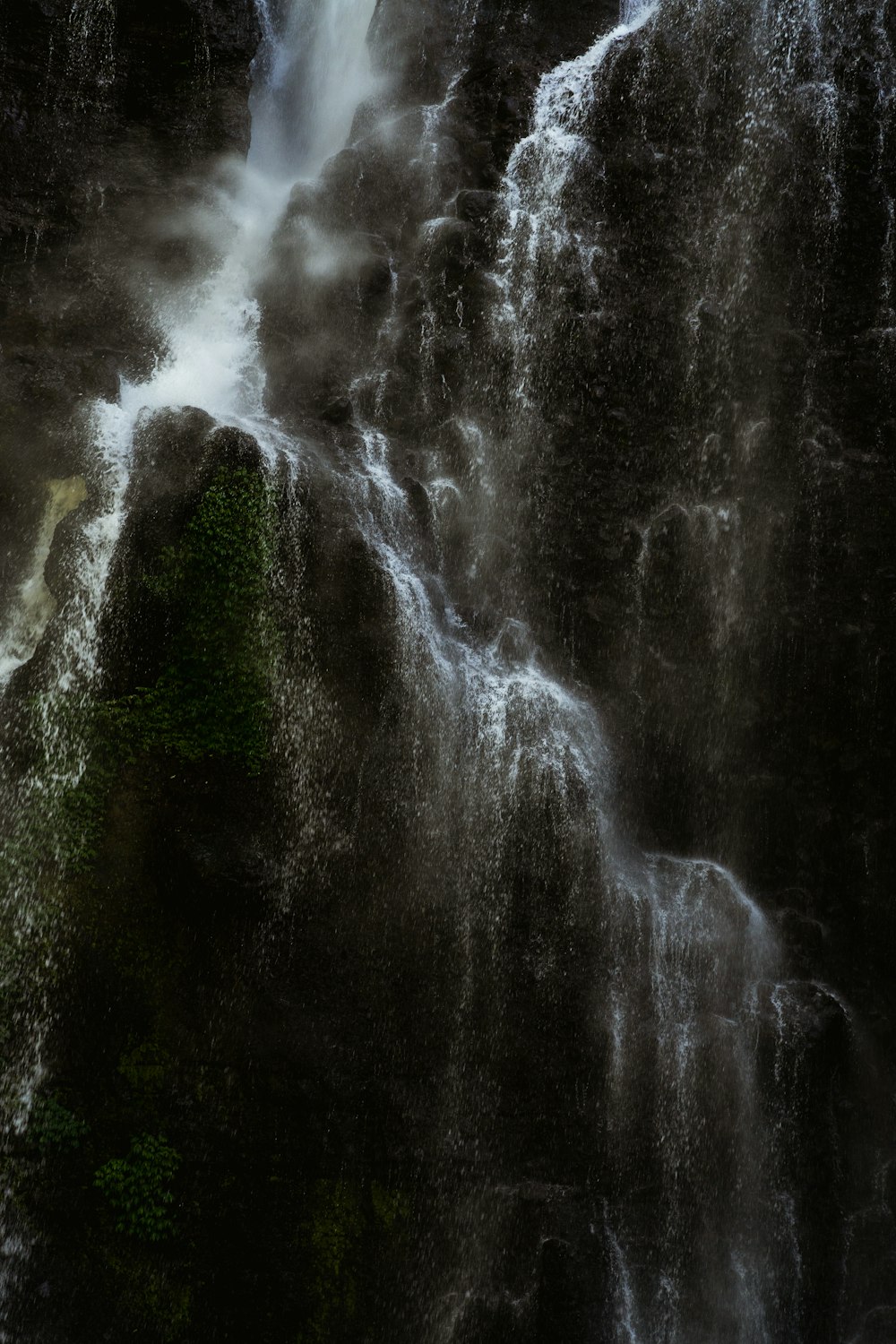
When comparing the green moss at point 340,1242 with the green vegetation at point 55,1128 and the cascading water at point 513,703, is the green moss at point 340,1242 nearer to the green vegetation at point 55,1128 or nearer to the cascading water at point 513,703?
the cascading water at point 513,703

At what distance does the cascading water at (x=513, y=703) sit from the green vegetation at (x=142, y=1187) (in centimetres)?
67

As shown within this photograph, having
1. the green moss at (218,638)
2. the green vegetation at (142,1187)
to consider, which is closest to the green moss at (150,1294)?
the green vegetation at (142,1187)

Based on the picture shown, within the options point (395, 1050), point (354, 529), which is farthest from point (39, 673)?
point (395, 1050)

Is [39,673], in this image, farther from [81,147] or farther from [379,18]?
[379,18]

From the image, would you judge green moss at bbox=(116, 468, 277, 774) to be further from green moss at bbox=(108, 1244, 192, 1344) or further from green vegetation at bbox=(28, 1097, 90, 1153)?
green moss at bbox=(108, 1244, 192, 1344)

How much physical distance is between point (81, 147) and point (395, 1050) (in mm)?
12654

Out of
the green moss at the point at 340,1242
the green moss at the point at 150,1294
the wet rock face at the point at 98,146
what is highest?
the wet rock face at the point at 98,146

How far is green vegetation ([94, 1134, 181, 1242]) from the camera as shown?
10.9 meters

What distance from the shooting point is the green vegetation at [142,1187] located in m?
10.9

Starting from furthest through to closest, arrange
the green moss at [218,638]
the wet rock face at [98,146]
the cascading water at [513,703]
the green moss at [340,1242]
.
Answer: the wet rock face at [98,146] → the green moss at [218,638] → the cascading water at [513,703] → the green moss at [340,1242]

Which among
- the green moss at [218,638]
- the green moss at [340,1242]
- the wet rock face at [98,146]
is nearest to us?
the green moss at [340,1242]

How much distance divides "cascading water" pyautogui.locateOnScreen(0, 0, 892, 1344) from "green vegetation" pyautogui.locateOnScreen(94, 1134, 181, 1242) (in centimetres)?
67

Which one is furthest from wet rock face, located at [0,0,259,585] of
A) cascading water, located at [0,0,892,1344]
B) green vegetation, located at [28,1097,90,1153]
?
green vegetation, located at [28,1097,90,1153]

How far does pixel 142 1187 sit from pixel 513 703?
247 inches
